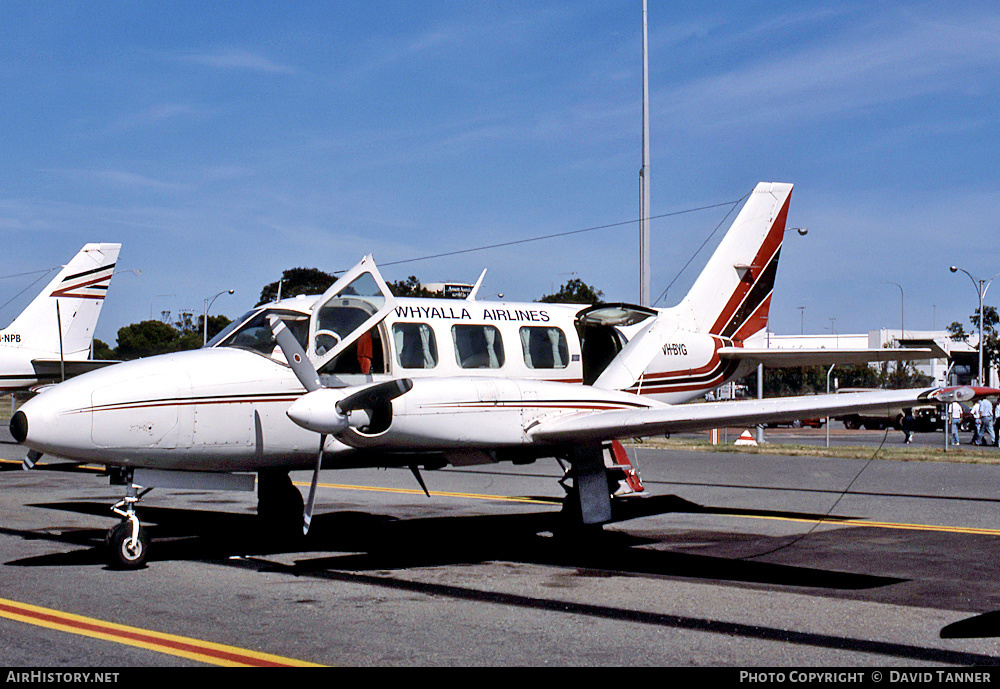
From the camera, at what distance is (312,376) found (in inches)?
362

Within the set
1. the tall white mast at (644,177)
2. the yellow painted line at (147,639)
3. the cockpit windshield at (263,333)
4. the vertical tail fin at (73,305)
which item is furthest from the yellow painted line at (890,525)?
the vertical tail fin at (73,305)

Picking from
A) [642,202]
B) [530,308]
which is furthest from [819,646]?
[642,202]

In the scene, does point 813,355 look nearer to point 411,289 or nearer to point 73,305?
point 73,305

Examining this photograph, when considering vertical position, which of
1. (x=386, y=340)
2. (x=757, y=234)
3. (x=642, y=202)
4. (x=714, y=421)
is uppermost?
(x=642, y=202)

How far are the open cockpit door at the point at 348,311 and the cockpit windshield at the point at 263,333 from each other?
12 centimetres

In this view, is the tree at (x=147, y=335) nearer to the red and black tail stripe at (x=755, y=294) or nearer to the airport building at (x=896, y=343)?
the airport building at (x=896, y=343)

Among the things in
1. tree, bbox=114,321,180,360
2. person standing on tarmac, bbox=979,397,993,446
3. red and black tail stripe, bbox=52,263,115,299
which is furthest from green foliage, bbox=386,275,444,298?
tree, bbox=114,321,180,360

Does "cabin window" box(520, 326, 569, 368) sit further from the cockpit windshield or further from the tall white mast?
the tall white mast

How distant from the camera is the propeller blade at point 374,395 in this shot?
859 centimetres

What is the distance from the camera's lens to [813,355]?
13.6 meters

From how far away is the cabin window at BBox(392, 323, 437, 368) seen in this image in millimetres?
10875

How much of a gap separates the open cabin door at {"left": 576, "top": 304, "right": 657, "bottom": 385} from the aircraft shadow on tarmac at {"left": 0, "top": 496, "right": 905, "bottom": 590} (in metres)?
2.17
